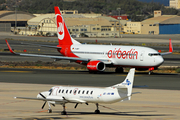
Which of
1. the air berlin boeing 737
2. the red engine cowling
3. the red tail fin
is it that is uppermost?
the red tail fin

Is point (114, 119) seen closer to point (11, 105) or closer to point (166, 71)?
point (11, 105)

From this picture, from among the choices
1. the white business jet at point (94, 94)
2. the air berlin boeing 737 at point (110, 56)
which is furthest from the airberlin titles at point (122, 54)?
the white business jet at point (94, 94)

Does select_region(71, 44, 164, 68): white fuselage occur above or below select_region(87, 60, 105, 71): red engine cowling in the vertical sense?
above

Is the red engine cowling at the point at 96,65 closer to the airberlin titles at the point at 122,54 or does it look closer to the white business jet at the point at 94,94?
the airberlin titles at the point at 122,54

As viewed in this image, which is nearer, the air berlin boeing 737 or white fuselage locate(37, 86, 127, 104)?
white fuselage locate(37, 86, 127, 104)

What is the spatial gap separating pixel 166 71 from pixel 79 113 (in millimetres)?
37270

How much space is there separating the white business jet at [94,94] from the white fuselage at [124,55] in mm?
28996

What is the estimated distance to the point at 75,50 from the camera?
192 ft

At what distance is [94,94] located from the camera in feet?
74.7

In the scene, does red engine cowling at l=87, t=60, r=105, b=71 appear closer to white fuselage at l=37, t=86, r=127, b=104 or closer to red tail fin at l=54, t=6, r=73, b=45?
red tail fin at l=54, t=6, r=73, b=45

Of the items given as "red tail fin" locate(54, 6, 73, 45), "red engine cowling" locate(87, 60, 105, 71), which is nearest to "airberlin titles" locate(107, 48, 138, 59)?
"red engine cowling" locate(87, 60, 105, 71)

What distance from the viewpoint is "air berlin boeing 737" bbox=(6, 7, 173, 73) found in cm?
5238

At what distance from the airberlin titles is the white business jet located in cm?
2935

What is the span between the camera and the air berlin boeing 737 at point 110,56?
52.4 m
